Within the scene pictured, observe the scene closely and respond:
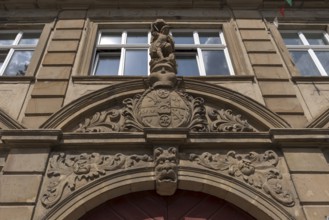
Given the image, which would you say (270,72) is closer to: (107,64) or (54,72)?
(107,64)

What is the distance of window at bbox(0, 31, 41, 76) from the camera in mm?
7031

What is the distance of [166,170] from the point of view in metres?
4.75

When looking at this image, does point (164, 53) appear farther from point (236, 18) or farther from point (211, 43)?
point (236, 18)

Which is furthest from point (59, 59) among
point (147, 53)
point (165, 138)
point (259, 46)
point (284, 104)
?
point (284, 104)

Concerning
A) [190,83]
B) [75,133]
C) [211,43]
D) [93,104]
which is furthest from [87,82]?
[211,43]

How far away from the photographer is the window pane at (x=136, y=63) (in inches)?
275

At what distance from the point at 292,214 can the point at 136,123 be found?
271cm

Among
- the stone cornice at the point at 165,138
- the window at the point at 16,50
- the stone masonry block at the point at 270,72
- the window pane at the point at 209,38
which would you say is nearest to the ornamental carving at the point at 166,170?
the stone cornice at the point at 165,138

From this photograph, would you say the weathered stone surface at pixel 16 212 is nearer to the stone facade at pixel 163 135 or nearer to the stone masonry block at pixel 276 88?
the stone facade at pixel 163 135

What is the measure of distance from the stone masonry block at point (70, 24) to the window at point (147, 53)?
51 cm

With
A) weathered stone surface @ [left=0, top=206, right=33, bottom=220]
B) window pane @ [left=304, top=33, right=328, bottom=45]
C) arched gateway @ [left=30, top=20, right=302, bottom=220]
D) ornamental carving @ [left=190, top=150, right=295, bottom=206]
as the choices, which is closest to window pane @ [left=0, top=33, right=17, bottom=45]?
arched gateway @ [left=30, top=20, right=302, bottom=220]

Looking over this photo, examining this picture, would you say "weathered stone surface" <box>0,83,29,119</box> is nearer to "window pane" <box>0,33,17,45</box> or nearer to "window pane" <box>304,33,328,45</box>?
"window pane" <box>0,33,17,45</box>

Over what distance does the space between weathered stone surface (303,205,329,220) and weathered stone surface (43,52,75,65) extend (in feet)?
16.5

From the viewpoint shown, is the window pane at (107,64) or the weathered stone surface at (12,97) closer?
the weathered stone surface at (12,97)
